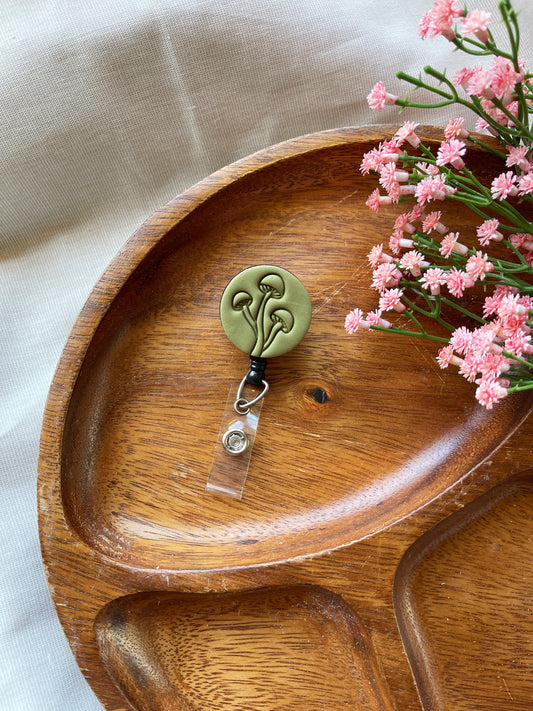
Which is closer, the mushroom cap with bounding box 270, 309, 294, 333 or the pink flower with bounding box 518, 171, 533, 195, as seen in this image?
the pink flower with bounding box 518, 171, 533, 195

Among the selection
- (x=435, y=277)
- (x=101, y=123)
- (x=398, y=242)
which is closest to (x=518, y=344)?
(x=435, y=277)

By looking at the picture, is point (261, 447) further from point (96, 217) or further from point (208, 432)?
point (96, 217)

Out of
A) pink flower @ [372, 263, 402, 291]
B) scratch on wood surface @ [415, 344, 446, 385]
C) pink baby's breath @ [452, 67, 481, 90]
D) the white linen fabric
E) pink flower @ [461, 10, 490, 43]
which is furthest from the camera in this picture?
the white linen fabric

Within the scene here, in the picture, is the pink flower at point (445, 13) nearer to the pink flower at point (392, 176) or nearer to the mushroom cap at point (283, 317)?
the pink flower at point (392, 176)

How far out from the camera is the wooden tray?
0.95 metres

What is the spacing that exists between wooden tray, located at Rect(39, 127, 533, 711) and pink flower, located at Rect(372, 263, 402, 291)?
11 cm

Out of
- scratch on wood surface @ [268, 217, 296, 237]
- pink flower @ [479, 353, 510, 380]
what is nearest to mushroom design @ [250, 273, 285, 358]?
scratch on wood surface @ [268, 217, 296, 237]

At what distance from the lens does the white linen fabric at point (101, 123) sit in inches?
46.0

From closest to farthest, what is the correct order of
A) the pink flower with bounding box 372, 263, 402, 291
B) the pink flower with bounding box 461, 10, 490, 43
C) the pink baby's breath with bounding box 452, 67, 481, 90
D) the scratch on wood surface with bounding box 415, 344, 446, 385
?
the pink flower with bounding box 461, 10, 490, 43 → the pink baby's breath with bounding box 452, 67, 481, 90 → the pink flower with bounding box 372, 263, 402, 291 → the scratch on wood surface with bounding box 415, 344, 446, 385

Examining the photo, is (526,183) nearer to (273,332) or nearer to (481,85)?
(481,85)

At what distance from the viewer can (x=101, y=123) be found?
3.92 ft

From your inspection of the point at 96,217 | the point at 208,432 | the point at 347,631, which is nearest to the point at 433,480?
the point at 347,631

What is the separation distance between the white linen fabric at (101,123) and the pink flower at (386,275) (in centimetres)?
48

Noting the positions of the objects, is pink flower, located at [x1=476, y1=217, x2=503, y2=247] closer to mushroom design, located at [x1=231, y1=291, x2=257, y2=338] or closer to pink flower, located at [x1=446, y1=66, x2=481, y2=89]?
pink flower, located at [x1=446, y1=66, x2=481, y2=89]
